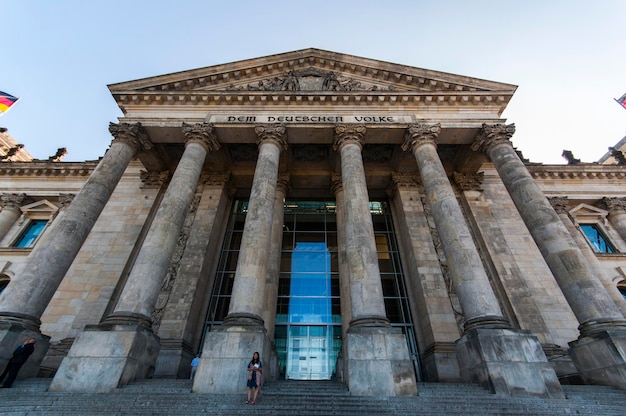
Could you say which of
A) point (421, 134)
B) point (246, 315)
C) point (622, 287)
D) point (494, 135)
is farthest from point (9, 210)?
point (622, 287)

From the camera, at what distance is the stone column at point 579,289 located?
31.7 feet

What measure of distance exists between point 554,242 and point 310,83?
14.1m

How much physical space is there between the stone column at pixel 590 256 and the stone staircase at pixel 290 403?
11.1 m

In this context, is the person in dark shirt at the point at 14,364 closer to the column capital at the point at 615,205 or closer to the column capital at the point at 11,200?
the column capital at the point at 11,200

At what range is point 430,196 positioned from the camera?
1397 cm

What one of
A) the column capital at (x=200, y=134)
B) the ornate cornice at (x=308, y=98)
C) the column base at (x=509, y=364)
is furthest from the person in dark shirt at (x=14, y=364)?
the ornate cornice at (x=308, y=98)

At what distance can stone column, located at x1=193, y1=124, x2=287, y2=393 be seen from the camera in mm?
8875

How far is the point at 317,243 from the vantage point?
18828mm

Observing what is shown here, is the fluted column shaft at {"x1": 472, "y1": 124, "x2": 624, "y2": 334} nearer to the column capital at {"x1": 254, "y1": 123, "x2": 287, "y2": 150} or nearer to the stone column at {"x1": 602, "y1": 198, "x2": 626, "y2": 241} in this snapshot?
the column capital at {"x1": 254, "y1": 123, "x2": 287, "y2": 150}

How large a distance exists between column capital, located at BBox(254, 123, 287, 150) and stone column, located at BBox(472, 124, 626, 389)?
1043 cm

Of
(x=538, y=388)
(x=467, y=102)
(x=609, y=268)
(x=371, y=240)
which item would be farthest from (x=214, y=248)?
(x=609, y=268)

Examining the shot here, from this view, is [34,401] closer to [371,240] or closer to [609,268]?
[371,240]

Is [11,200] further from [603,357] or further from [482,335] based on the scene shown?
[603,357]

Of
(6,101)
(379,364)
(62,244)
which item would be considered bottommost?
(379,364)
